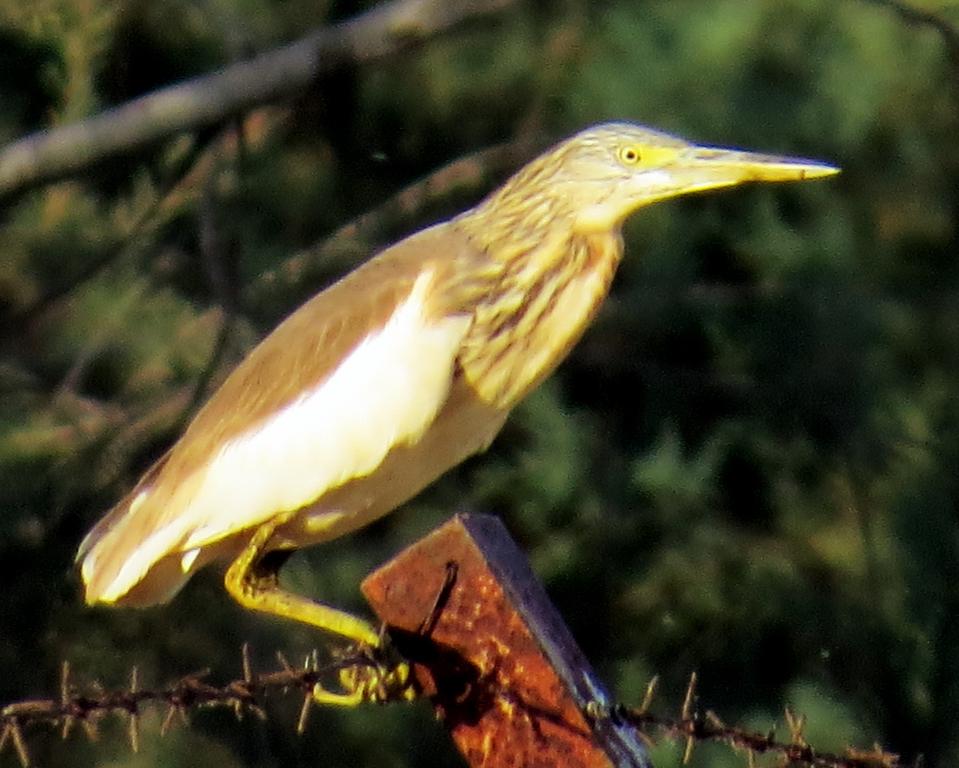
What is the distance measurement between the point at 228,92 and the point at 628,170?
2.27m

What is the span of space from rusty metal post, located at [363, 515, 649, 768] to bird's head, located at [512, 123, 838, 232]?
1.21m

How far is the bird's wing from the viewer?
2812 mm

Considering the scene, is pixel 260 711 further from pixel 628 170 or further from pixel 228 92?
pixel 228 92

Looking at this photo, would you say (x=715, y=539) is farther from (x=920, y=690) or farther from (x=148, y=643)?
(x=148, y=643)

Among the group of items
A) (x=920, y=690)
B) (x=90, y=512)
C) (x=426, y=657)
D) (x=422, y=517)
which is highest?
(x=426, y=657)

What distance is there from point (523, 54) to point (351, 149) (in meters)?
0.60

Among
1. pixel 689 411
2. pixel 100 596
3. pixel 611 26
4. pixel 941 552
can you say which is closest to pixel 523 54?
pixel 611 26

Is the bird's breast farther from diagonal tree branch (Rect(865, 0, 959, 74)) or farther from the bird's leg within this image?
diagonal tree branch (Rect(865, 0, 959, 74))

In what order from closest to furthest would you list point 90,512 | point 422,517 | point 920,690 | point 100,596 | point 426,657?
1. point 426,657
2. point 100,596
3. point 90,512
4. point 422,517
5. point 920,690

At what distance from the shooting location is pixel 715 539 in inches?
267

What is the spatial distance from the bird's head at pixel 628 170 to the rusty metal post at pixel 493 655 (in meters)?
1.21

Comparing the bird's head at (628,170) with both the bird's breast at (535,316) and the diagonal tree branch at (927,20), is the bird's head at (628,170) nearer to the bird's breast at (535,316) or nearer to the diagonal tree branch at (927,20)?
the bird's breast at (535,316)

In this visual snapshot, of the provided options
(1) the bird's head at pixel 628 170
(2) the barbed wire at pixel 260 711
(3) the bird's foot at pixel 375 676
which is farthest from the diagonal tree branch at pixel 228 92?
(2) the barbed wire at pixel 260 711

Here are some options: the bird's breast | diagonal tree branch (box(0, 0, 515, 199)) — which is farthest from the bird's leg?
diagonal tree branch (box(0, 0, 515, 199))
